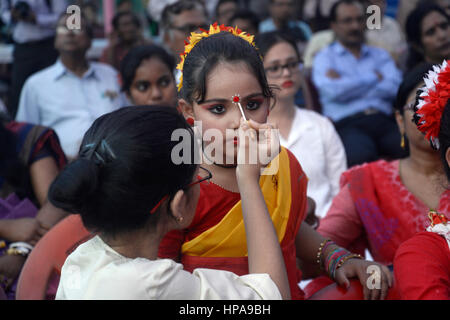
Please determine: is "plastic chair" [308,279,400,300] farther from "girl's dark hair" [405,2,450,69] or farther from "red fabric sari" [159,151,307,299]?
"girl's dark hair" [405,2,450,69]

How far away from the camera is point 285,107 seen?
3.40 metres

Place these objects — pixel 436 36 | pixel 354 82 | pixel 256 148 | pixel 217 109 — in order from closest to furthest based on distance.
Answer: pixel 256 148 < pixel 217 109 < pixel 436 36 < pixel 354 82

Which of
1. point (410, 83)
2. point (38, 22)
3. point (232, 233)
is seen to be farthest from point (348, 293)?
point (38, 22)

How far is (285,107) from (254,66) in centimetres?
167

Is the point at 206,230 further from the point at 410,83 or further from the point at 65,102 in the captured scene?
the point at 65,102

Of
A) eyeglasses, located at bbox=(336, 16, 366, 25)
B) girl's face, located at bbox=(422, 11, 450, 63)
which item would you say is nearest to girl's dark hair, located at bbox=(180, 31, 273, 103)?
girl's face, located at bbox=(422, 11, 450, 63)

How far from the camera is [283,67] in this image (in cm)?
342

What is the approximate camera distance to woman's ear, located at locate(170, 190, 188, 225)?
135cm

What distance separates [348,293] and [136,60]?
7.90ft

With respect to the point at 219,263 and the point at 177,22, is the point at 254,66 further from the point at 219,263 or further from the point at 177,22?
the point at 177,22

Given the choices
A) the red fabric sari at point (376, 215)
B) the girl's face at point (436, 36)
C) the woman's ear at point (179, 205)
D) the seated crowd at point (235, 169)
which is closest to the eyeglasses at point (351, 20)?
the seated crowd at point (235, 169)

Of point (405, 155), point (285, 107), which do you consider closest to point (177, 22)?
point (285, 107)

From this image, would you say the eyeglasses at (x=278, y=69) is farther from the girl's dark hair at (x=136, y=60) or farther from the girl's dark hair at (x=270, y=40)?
the girl's dark hair at (x=136, y=60)

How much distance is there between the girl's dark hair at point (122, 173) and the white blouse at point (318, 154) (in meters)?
2.01
